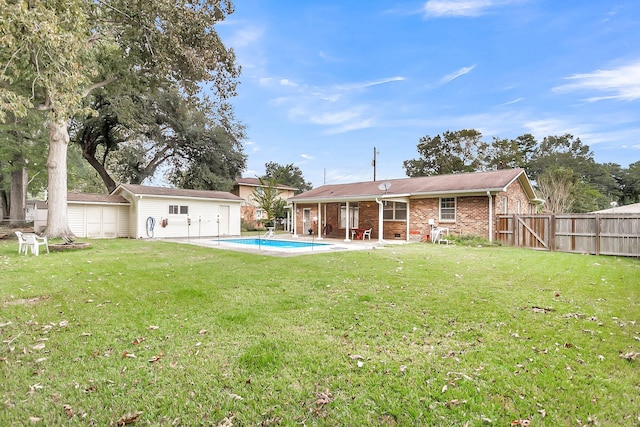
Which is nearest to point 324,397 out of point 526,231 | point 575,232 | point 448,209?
point 575,232

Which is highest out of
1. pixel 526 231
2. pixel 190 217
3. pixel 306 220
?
pixel 190 217

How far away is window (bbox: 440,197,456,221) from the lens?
53.3 feet

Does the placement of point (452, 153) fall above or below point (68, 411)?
above

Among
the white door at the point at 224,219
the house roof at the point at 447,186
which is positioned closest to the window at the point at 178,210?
the white door at the point at 224,219

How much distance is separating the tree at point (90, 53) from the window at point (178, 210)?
5357 millimetres

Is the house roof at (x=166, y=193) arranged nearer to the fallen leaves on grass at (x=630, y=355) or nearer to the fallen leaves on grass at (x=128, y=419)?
the fallen leaves on grass at (x=128, y=419)

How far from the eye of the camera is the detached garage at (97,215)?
1700 cm

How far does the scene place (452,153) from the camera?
35.2 m

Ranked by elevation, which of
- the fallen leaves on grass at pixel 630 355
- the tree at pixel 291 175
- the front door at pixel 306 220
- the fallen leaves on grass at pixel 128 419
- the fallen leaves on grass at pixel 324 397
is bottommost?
the fallen leaves on grass at pixel 128 419

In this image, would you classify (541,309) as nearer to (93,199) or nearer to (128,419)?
(128,419)

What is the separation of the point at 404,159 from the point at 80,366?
38.6 metres

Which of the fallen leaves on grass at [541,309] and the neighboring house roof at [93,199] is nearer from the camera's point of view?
the fallen leaves on grass at [541,309]

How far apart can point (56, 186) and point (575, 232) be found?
68.9 feet

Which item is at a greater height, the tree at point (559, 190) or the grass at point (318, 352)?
the tree at point (559, 190)
